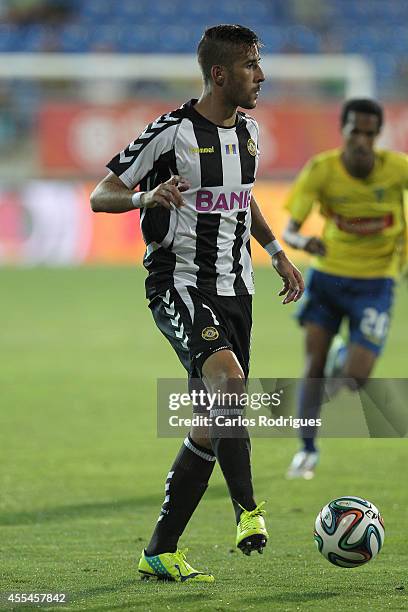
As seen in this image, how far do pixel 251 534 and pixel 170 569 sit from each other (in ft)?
2.02

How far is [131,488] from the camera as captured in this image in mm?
7531

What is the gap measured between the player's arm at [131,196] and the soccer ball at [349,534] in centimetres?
145

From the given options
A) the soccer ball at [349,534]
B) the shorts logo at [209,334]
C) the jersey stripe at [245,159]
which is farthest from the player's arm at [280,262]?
the soccer ball at [349,534]

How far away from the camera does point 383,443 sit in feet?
30.4

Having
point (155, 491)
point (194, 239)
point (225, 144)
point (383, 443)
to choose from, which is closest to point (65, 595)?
point (194, 239)

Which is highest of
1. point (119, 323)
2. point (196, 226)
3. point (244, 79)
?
point (244, 79)

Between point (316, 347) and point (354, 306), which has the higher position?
point (354, 306)

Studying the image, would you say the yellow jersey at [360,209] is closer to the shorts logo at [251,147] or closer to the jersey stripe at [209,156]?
the shorts logo at [251,147]

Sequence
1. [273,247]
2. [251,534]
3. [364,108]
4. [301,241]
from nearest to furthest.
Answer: [251,534]
[273,247]
[301,241]
[364,108]

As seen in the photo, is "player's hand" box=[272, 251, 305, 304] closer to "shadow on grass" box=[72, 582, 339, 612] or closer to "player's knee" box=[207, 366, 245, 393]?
"player's knee" box=[207, 366, 245, 393]

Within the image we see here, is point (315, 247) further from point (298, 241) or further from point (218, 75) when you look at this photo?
Result: point (218, 75)

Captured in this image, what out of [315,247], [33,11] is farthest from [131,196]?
[33,11]

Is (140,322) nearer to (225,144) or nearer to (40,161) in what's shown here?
(40,161)

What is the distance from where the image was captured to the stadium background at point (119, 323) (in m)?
5.42
